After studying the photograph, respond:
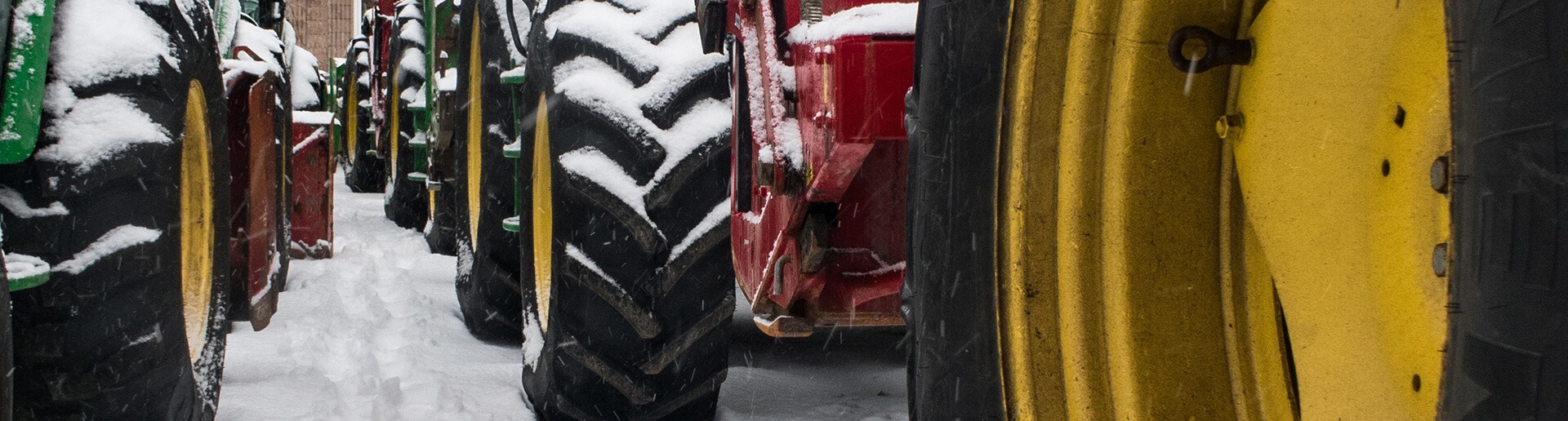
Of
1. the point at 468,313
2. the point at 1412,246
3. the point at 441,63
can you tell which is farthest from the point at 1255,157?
the point at 441,63

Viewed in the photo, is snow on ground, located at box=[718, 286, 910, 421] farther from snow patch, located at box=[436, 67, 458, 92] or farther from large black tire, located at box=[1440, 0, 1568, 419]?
large black tire, located at box=[1440, 0, 1568, 419]

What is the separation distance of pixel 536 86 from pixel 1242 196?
2.11m

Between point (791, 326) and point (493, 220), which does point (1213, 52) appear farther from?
point (493, 220)

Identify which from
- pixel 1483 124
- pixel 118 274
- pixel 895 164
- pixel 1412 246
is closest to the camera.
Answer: pixel 1483 124

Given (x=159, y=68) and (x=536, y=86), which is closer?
(x=159, y=68)

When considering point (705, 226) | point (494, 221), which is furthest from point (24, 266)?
point (494, 221)

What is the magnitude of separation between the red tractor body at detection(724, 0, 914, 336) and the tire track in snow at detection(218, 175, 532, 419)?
2.56 feet

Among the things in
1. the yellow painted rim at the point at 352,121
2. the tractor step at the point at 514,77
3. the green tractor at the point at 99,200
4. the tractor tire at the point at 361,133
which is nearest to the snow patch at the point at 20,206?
the green tractor at the point at 99,200

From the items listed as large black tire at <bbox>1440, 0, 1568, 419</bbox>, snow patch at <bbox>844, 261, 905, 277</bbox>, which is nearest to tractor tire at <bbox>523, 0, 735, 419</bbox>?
snow patch at <bbox>844, 261, 905, 277</bbox>

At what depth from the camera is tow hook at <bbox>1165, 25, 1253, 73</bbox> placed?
1.03 m

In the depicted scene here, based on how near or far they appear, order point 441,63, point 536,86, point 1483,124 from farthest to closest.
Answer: point 441,63 < point 536,86 < point 1483,124

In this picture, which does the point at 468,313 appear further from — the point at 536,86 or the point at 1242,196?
the point at 1242,196

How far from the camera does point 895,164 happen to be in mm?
2238

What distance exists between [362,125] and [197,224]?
798cm
